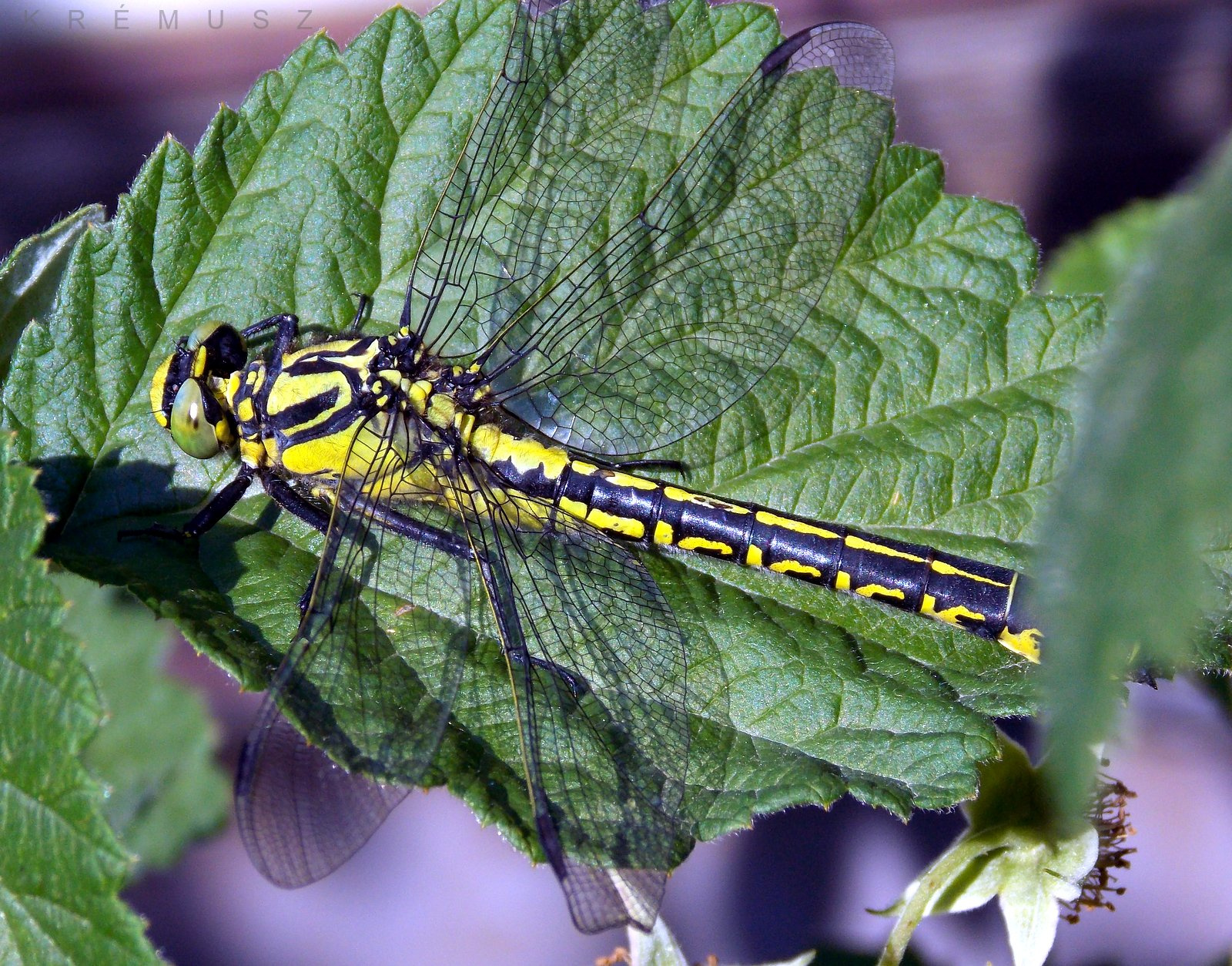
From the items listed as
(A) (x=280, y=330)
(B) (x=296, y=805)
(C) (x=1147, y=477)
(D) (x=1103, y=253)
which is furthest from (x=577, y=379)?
(D) (x=1103, y=253)

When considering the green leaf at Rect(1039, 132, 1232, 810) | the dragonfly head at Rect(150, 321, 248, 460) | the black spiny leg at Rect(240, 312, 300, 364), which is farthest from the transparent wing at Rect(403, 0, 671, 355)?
the green leaf at Rect(1039, 132, 1232, 810)

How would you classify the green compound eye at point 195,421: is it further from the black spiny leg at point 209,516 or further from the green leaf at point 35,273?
the green leaf at point 35,273

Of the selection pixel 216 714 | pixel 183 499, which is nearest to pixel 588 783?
pixel 183 499

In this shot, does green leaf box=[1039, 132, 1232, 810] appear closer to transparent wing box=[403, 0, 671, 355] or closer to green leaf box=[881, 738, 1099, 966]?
green leaf box=[881, 738, 1099, 966]

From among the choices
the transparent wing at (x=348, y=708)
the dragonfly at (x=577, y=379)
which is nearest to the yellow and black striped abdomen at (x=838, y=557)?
the dragonfly at (x=577, y=379)

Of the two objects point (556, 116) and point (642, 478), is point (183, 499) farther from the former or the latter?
point (556, 116)
